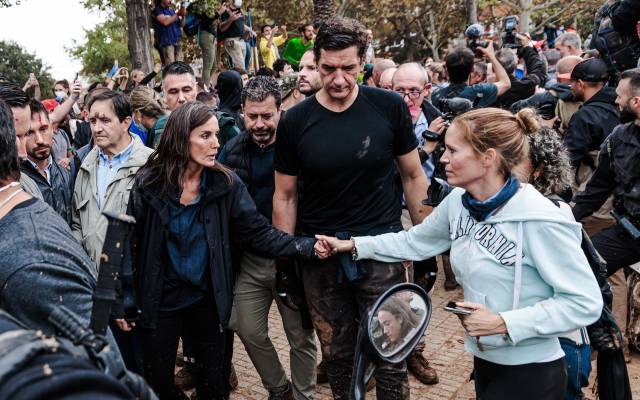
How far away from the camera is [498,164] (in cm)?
250

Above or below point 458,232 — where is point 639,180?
below

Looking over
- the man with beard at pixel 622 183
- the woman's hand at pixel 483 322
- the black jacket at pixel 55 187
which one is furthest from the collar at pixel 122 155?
the man with beard at pixel 622 183

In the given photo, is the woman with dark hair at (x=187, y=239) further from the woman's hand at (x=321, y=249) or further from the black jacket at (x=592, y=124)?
the black jacket at (x=592, y=124)

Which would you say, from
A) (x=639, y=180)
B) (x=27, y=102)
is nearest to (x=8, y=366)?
(x=27, y=102)

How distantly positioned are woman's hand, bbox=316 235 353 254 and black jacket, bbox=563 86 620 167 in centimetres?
299

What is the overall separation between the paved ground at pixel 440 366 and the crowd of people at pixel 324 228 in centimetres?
14

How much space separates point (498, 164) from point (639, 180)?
2467mm

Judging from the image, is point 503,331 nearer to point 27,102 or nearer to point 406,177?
point 406,177

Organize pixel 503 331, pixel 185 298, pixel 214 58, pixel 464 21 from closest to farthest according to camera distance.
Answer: pixel 503 331 → pixel 185 298 → pixel 214 58 → pixel 464 21

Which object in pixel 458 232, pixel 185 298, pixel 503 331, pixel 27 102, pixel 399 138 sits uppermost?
pixel 27 102

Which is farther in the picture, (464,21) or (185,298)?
(464,21)

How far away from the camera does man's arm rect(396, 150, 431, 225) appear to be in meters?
3.58

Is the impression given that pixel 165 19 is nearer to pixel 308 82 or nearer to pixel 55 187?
pixel 308 82

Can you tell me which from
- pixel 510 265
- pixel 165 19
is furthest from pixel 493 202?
pixel 165 19
